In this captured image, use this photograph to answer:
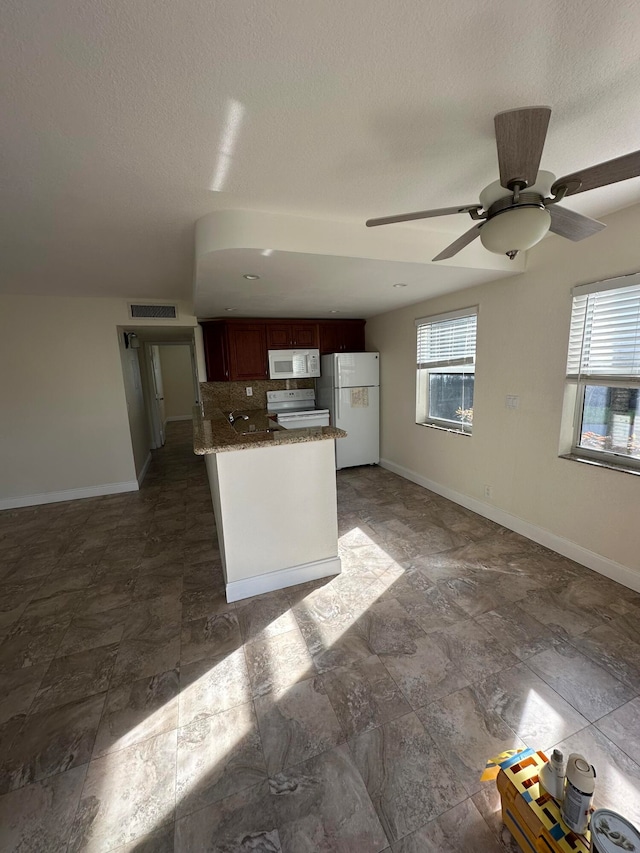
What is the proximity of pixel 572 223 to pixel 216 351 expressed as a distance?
12.9 feet

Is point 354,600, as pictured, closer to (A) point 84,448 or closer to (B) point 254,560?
(B) point 254,560

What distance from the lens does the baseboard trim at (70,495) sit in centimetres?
386

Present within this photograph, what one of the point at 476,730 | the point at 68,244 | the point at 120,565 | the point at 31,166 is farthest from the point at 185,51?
the point at 120,565

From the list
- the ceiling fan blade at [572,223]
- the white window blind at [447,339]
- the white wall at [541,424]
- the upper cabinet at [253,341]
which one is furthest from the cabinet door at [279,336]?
the ceiling fan blade at [572,223]

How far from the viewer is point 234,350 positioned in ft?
14.7

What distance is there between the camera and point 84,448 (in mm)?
4090

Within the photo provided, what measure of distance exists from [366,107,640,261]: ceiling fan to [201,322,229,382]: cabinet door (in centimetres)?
337

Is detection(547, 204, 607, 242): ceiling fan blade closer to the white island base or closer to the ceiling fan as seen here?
the ceiling fan

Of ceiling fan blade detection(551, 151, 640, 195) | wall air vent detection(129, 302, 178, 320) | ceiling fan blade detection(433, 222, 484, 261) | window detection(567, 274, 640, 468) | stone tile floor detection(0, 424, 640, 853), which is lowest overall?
stone tile floor detection(0, 424, 640, 853)

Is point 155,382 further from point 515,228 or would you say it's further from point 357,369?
point 515,228

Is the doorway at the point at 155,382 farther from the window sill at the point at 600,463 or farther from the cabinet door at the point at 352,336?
the window sill at the point at 600,463

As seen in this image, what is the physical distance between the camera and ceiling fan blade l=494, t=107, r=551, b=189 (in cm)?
94

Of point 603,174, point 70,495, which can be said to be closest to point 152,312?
point 70,495

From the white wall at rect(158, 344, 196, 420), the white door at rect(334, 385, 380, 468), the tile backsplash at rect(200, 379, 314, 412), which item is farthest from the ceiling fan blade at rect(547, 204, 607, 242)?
the white wall at rect(158, 344, 196, 420)
